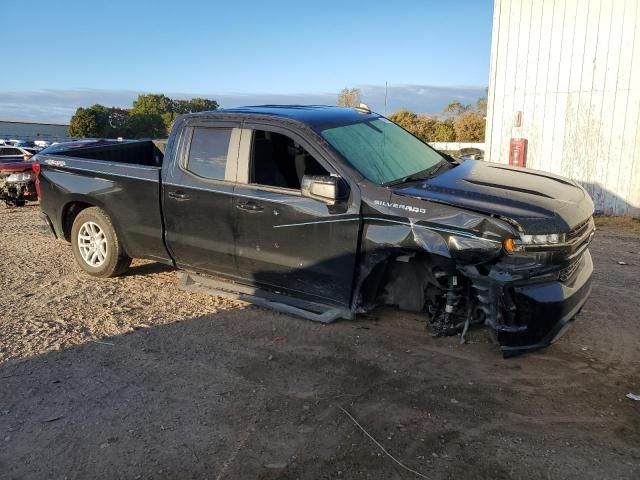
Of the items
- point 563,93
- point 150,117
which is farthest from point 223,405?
point 150,117

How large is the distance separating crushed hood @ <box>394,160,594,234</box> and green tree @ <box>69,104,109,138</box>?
5716 centimetres

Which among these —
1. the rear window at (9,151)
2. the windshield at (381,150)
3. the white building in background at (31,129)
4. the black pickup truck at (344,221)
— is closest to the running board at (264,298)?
the black pickup truck at (344,221)

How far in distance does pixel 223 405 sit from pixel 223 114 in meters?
2.89

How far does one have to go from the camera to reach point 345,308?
4.73 meters

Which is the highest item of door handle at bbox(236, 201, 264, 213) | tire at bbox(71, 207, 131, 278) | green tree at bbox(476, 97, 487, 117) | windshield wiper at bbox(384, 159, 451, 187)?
green tree at bbox(476, 97, 487, 117)

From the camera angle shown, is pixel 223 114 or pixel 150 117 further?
pixel 150 117

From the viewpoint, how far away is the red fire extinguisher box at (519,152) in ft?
39.6

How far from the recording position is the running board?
483cm

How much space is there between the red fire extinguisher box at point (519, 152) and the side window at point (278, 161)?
8262 mm

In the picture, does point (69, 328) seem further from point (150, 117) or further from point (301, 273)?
point (150, 117)

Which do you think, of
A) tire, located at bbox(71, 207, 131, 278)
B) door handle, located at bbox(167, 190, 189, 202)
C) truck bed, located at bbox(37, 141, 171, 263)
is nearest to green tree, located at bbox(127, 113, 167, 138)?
truck bed, located at bbox(37, 141, 171, 263)

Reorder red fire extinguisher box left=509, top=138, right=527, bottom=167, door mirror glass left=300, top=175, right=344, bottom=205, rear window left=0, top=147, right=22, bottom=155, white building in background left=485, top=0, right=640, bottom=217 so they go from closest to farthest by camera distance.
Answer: door mirror glass left=300, top=175, right=344, bottom=205 → white building in background left=485, top=0, right=640, bottom=217 → red fire extinguisher box left=509, top=138, right=527, bottom=167 → rear window left=0, top=147, right=22, bottom=155

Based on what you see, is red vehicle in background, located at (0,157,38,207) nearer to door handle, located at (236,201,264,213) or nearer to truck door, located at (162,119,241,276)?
truck door, located at (162,119,241,276)

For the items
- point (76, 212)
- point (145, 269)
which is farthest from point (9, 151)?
point (145, 269)
